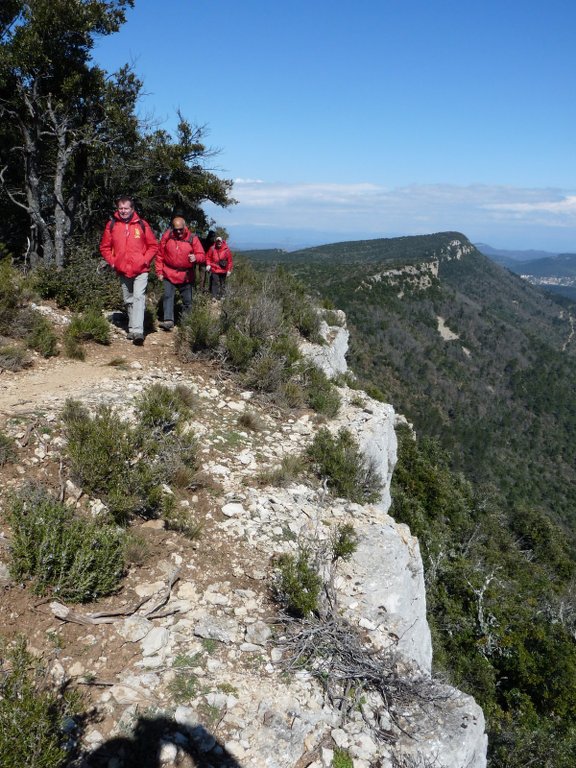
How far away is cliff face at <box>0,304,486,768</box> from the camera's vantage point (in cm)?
269

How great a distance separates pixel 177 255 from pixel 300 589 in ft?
19.0

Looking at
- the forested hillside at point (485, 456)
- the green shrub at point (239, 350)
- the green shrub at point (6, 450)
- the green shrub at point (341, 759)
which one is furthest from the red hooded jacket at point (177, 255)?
the forested hillside at point (485, 456)

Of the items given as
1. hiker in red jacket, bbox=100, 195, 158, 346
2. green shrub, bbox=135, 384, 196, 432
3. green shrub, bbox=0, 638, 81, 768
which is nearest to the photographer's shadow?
green shrub, bbox=0, 638, 81, 768

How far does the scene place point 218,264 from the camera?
9.75 metres

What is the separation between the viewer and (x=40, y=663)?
270 centimetres

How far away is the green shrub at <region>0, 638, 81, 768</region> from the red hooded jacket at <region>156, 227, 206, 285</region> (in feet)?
20.3

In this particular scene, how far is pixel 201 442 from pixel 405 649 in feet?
9.76

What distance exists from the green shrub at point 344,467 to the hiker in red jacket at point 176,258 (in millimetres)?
3633

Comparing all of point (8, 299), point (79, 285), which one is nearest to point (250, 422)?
point (8, 299)

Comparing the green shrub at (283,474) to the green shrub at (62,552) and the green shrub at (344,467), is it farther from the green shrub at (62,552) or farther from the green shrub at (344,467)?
the green shrub at (62,552)

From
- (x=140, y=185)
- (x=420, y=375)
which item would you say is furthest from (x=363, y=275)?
(x=140, y=185)

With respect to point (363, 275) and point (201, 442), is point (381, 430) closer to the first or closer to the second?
point (201, 442)

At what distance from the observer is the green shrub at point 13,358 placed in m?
5.82

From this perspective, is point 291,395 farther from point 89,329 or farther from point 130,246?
point 130,246
